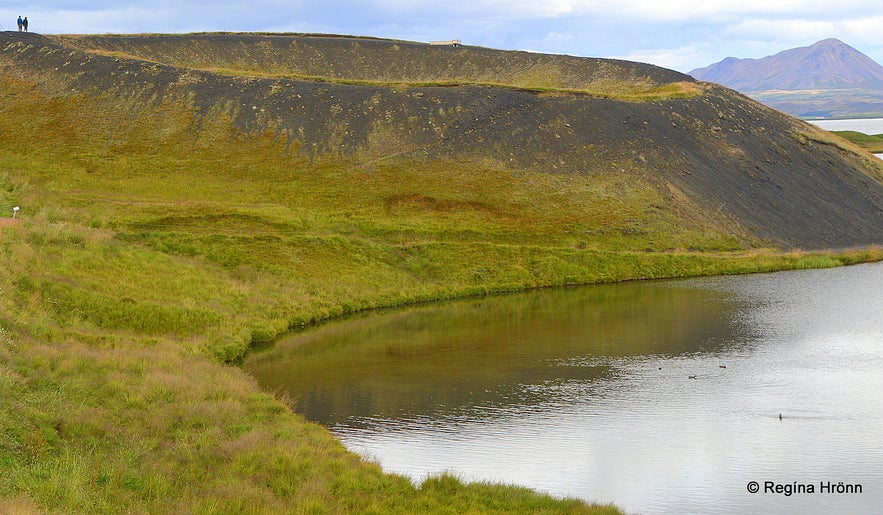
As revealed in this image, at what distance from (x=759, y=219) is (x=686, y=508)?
59532 millimetres

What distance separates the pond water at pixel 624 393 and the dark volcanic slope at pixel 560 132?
25498mm

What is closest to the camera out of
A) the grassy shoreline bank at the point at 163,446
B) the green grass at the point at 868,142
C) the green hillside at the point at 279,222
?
the grassy shoreline bank at the point at 163,446

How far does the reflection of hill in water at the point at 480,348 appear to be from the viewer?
34.2 metres

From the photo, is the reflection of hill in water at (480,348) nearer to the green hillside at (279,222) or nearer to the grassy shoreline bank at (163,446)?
the green hillside at (279,222)

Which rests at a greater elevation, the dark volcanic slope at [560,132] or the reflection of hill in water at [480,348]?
the dark volcanic slope at [560,132]

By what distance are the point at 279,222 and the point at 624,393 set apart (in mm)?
37025

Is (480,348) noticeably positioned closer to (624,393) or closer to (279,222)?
(624,393)

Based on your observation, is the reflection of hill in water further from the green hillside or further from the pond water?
the green hillside

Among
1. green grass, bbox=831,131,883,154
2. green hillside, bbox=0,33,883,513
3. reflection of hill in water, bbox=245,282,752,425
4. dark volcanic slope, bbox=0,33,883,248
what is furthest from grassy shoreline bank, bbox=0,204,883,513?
green grass, bbox=831,131,883,154

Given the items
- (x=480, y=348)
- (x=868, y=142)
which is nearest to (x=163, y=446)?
(x=480, y=348)

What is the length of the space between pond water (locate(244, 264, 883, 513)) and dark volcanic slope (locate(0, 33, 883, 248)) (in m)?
25.5

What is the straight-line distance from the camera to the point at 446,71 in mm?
122562

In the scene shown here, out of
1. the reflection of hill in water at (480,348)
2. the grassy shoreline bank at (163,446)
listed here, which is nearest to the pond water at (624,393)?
the reflection of hill in water at (480,348)

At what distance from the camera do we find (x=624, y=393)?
1341 inches
